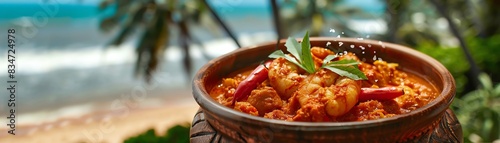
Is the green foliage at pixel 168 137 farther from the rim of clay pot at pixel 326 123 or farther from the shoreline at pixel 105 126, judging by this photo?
the shoreline at pixel 105 126

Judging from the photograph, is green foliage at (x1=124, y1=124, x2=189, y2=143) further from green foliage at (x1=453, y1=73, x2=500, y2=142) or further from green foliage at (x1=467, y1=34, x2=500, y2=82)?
green foliage at (x1=467, y1=34, x2=500, y2=82)

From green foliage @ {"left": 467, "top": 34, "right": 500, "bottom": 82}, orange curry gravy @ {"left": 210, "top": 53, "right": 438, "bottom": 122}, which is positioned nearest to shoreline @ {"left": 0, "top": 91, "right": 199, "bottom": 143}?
green foliage @ {"left": 467, "top": 34, "right": 500, "bottom": 82}

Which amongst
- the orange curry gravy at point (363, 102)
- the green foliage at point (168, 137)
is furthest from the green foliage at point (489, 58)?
the orange curry gravy at point (363, 102)

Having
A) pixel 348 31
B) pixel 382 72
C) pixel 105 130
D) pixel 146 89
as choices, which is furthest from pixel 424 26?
pixel 382 72

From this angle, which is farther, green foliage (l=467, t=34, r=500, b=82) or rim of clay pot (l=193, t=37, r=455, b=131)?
green foliage (l=467, t=34, r=500, b=82)

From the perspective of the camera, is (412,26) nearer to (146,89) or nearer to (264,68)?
(146,89)
